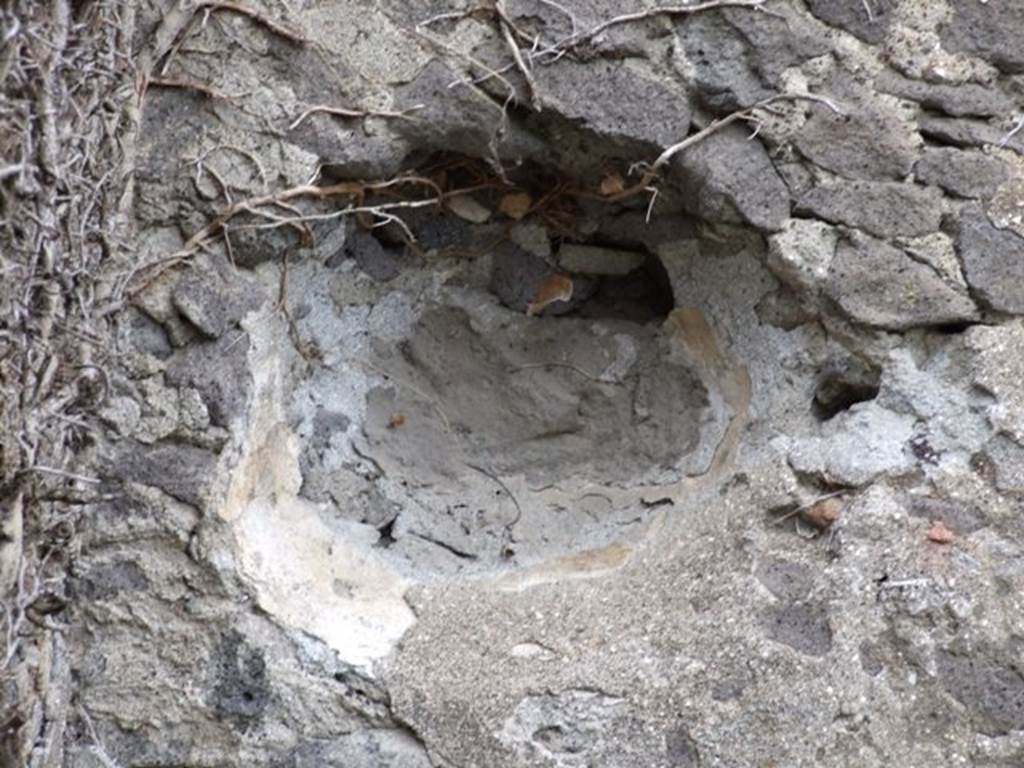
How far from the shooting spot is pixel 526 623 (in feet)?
7.30

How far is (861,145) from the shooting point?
7.36 feet

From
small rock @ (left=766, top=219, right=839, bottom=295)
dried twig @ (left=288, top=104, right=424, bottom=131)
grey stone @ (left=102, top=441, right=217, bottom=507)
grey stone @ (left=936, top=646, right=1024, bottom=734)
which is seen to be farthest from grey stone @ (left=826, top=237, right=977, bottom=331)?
grey stone @ (left=102, top=441, right=217, bottom=507)

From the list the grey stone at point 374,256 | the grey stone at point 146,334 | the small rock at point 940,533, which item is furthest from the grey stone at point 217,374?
the small rock at point 940,533

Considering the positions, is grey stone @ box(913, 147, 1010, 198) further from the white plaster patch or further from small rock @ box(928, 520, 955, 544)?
the white plaster patch

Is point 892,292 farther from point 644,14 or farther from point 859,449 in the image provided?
point 644,14

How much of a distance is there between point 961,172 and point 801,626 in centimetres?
70

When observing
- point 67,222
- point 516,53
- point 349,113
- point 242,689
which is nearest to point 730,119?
point 516,53

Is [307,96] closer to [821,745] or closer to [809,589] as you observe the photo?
[809,589]

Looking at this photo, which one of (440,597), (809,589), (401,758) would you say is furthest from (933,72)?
(401,758)

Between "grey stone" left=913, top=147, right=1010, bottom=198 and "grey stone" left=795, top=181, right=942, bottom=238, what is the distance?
0.02m

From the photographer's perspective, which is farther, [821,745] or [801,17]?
[801,17]

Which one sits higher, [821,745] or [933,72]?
[933,72]

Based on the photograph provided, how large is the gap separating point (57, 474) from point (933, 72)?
4.54ft

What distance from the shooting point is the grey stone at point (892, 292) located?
7.26ft
